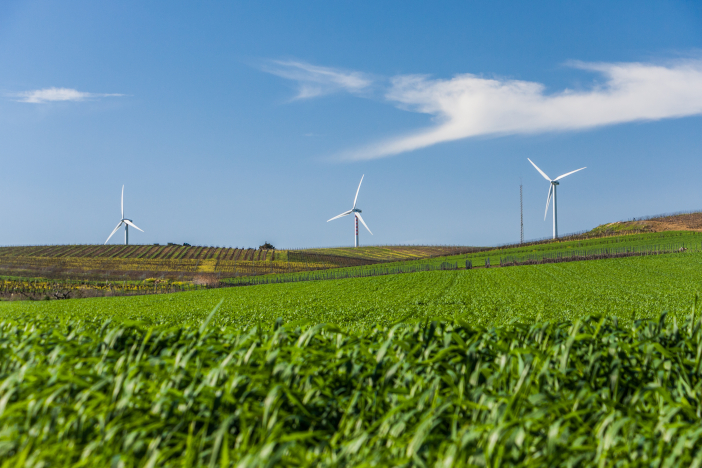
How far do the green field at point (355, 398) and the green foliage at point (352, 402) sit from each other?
0.04 feet

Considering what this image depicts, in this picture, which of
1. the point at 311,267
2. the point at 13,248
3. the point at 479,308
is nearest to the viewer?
the point at 479,308

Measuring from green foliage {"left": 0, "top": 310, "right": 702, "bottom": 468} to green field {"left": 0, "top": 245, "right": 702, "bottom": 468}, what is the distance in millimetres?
12

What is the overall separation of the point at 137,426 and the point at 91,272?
345 ft

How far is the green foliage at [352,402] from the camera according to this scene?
2.50 metres

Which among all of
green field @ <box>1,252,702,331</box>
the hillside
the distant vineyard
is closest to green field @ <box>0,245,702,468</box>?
green field @ <box>1,252,702,331</box>

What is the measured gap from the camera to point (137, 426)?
275cm

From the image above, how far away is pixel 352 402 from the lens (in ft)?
9.87

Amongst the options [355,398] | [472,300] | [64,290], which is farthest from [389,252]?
[355,398]

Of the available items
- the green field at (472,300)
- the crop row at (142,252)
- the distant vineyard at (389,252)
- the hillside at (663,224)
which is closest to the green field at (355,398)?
the green field at (472,300)

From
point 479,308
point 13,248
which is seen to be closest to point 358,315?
point 479,308

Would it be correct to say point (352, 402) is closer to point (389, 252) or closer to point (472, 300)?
point (472, 300)

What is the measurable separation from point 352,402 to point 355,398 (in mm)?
47

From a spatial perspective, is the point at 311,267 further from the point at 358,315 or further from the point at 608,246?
the point at 358,315

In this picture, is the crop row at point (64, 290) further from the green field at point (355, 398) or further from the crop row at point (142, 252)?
the green field at point (355, 398)
